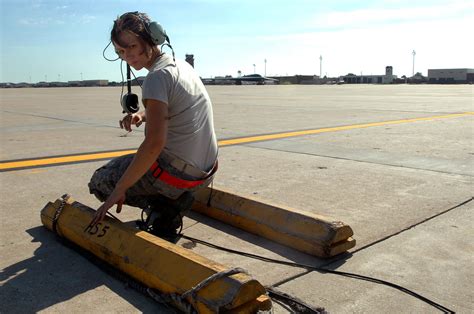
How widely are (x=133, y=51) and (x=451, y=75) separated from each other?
10034cm

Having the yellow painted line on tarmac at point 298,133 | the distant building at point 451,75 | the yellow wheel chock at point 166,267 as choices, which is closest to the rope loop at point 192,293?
the yellow wheel chock at point 166,267

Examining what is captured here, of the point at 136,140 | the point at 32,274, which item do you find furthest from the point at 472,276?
the point at 136,140

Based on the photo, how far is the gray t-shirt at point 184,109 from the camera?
8.95 ft

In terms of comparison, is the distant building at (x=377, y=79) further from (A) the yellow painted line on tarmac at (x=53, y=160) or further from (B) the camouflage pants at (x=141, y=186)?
(B) the camouflage pants at (x=141, y=186)

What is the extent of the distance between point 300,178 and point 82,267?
2.86 m

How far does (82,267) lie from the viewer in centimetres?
298

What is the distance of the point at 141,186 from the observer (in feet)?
10.3

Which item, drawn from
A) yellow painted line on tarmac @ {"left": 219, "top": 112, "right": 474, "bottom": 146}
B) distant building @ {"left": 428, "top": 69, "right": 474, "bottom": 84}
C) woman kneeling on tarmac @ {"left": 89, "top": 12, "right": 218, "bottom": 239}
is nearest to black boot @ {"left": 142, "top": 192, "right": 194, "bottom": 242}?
woman kneeling on tarmac @ {"left": 89, "top": 12, "right": 218, "bottom": 239}

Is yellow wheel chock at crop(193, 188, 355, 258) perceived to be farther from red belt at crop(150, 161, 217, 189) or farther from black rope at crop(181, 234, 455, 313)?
red belt at crop(150, 161, 217, 189)

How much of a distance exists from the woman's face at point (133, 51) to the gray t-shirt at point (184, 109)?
0.08 m

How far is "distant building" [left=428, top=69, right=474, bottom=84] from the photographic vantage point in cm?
8612

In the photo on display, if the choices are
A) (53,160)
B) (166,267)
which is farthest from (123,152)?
(166,267)

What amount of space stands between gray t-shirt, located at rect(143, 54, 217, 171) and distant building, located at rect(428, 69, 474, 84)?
88716mm

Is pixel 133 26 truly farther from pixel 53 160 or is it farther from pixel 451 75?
pixel 451 75
